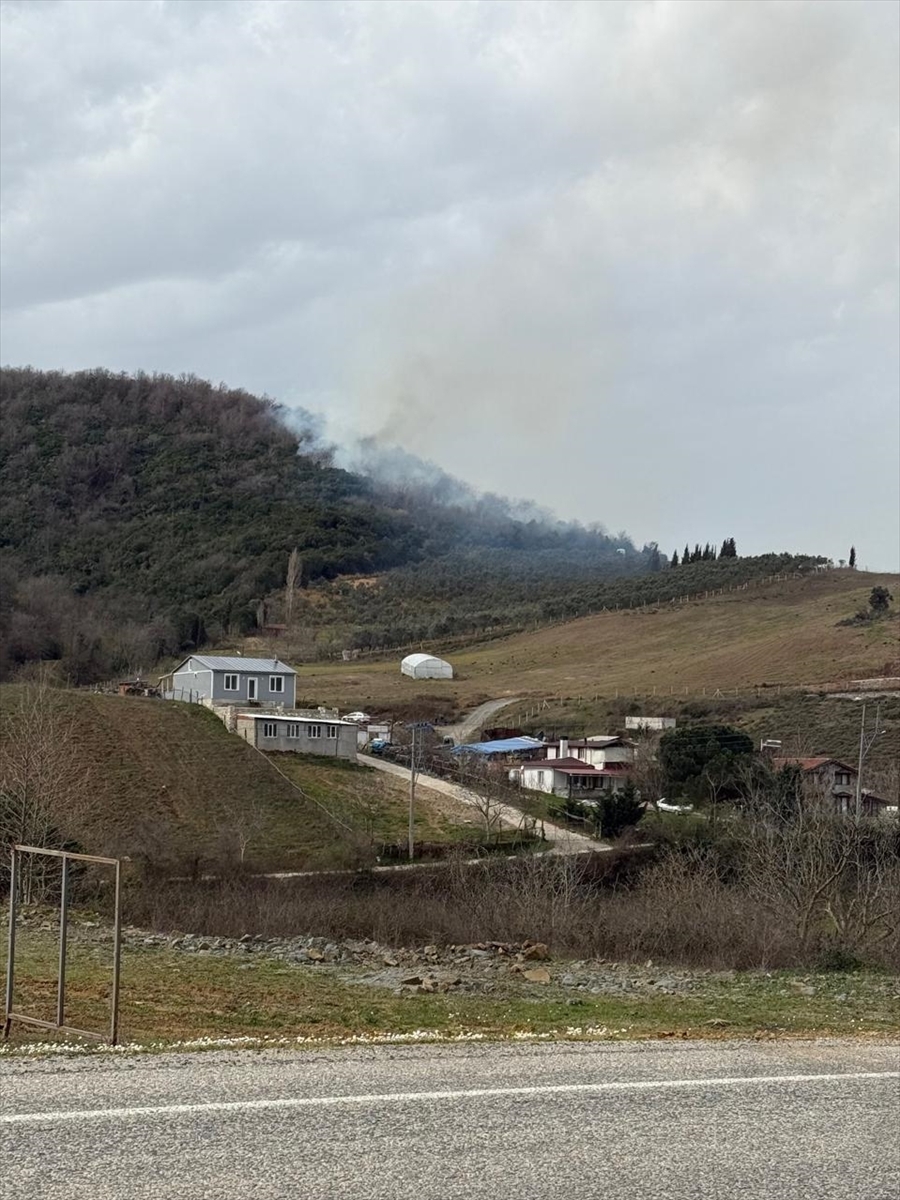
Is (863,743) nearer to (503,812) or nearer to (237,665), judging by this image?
(503,812)

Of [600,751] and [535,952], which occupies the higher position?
[600,751]

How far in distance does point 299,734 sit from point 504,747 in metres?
12.9

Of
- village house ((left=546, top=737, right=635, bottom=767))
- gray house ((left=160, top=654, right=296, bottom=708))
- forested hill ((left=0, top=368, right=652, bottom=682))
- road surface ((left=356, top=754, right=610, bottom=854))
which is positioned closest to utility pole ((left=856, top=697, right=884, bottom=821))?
road surface ((left=356, top=754, right=610, bottom=854))

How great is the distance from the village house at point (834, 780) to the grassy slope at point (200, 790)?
15.6 meters

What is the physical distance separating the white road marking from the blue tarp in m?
55.5

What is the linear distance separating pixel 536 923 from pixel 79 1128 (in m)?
22.0

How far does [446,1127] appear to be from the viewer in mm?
7250

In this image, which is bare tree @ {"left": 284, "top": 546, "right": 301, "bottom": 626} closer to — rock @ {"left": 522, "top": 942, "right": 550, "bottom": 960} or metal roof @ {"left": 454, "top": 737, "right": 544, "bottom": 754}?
metal roof @ {"left": 454, "top": 737, "right": 544, "bottom": 754}

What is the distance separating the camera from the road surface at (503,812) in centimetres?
4622

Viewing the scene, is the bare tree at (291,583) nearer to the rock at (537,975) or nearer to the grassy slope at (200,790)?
the grassy slope at (200,790)

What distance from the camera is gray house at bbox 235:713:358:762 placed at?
5716 centimetres

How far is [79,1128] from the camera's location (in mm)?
6992

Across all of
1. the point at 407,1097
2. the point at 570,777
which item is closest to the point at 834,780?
the point at 570,777

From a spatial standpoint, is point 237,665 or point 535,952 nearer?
point 535,952
